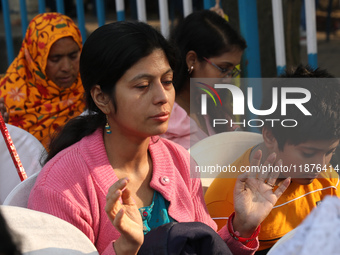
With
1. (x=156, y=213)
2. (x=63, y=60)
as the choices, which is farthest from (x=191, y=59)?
(x=156, y=213)

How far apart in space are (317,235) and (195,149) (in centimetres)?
160

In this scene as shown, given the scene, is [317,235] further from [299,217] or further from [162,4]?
[162,4]

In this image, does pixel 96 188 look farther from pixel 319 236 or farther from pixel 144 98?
pixel 319 236

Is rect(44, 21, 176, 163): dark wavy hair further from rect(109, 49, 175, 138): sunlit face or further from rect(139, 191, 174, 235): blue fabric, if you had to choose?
rect(139, 191, 174, 235): blue fabric

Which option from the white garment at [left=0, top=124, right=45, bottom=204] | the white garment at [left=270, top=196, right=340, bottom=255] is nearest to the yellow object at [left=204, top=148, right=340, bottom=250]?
the white garment at [left=0, top=124, right=45, bottom=204]

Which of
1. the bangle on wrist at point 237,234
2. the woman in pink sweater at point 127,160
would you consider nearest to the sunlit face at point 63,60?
the woman in pink sweater at point 127,160

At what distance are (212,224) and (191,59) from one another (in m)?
1.29

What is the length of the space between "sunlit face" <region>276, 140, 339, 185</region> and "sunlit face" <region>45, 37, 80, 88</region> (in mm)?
1672

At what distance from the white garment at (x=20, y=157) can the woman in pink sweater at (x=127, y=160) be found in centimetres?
45

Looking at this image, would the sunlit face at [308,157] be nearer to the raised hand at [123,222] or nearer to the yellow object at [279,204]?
the yellow object at [279,204]

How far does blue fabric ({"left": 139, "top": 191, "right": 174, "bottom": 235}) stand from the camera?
2.05 metres

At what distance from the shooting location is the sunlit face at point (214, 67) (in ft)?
10.7

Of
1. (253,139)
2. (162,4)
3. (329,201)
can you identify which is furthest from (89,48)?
(162,4)

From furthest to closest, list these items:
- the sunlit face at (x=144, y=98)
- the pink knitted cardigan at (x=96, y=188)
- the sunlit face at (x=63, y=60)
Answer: the sunlit face at (x=63, y=60)
the sunlit face at (x=144, y=98)
the pink knitted cardigan at (x=96, y=188)
